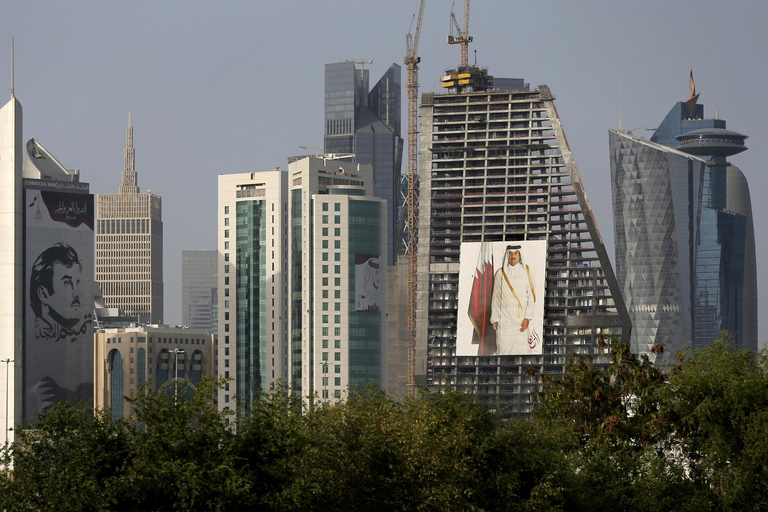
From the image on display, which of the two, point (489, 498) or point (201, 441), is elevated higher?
point (201, 441)

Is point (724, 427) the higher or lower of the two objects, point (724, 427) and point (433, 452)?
the higher

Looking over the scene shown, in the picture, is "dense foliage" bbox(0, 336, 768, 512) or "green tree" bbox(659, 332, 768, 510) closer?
"dense foliage" bbox(0, 336, 768, 512)

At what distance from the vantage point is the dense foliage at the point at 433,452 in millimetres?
65562

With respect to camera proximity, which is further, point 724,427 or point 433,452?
point 724,427

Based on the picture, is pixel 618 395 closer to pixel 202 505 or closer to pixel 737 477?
pixel 737 477

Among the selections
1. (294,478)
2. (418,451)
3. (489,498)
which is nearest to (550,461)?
(489,498)

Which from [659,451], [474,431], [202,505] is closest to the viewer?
[202,505]

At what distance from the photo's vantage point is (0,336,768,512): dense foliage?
6556cm

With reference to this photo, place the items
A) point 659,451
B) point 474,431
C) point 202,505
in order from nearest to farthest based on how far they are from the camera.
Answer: point 202,505 → point 474,431 → point 659,451

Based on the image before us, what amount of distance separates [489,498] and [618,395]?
1623cm

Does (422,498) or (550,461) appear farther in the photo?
(550,461)

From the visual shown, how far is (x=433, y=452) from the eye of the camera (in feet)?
249

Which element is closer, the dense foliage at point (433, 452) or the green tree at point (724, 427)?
the dense foliage at point (433, 452)

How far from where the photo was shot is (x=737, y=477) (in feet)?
265
